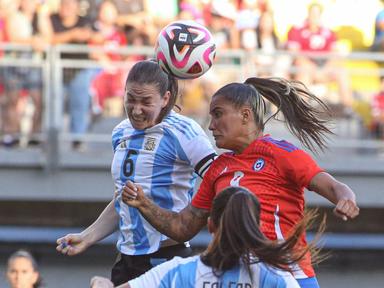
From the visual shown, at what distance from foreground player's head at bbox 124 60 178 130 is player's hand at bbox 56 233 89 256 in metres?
0.67

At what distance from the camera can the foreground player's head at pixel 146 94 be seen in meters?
5.58

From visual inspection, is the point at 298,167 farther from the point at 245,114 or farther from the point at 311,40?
the point at 311,40

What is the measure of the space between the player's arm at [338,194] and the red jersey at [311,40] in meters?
7.88

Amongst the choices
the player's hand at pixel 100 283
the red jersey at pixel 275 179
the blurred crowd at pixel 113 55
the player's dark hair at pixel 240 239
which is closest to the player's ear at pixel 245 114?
the red jersey at pixel 275 179

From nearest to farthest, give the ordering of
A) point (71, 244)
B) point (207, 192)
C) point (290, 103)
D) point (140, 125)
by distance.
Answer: point (207, 192) → point (290, 103) → point (71, 244) → point (140, 125)

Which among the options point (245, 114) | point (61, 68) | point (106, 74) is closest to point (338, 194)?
point (245, 114)

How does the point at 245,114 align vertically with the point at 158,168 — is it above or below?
above

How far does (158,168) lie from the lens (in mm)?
5691

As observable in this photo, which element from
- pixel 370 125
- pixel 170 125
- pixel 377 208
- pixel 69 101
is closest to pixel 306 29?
pixel 370 125

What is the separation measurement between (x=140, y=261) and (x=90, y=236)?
1.00 ft

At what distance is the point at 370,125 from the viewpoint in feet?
40.2

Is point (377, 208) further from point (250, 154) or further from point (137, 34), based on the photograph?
point (250, 154)

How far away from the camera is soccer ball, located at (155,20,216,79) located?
19.2 ft

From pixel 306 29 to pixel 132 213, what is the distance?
24.7ft
